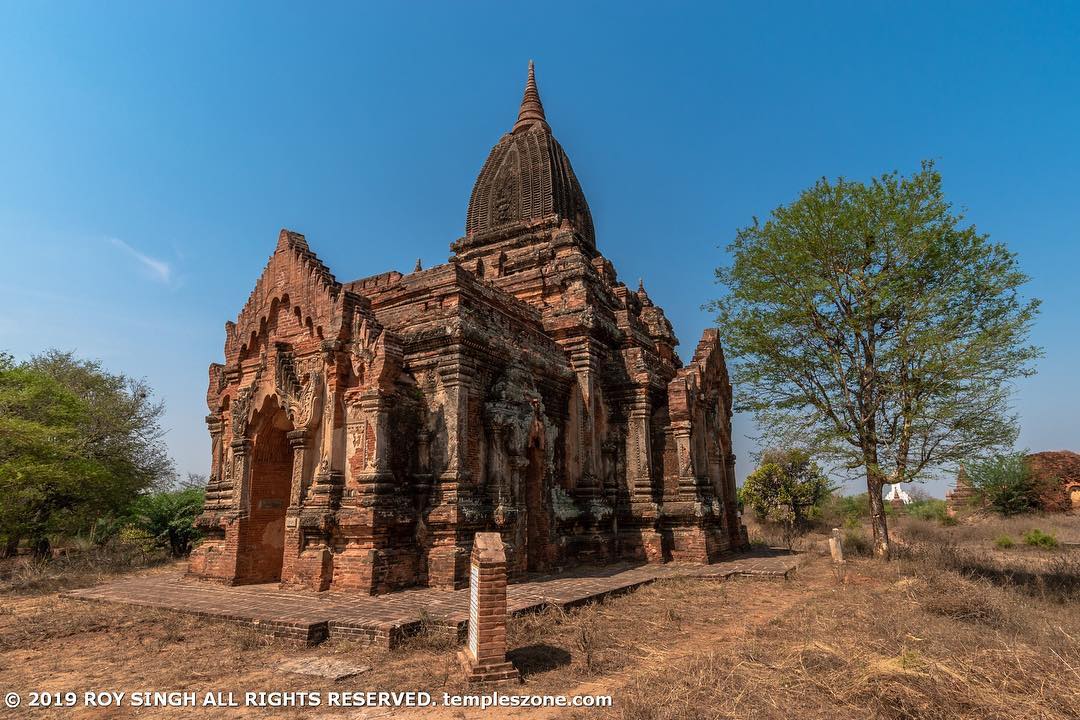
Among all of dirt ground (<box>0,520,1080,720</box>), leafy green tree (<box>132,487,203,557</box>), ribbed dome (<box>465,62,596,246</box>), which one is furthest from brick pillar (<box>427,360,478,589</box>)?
leafy green tree (<box>132,487,203,557</box>)

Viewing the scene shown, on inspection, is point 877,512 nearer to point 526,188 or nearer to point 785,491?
point 526,188

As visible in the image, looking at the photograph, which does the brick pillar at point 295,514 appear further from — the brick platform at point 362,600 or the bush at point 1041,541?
the bush at point 1041,541

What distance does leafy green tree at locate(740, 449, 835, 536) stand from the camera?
32.3 m

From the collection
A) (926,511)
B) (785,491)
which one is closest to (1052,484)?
(926,511)

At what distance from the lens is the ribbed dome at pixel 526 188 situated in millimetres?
21906

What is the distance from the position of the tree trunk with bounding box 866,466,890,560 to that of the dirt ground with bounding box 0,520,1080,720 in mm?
3887

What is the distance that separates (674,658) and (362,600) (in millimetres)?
4792

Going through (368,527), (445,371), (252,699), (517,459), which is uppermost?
(445,371)

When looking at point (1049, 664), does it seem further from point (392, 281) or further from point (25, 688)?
point (392, 281)

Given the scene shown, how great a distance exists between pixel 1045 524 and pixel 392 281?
33.3m

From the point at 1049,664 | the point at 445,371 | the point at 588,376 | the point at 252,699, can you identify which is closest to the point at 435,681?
the point at 252,699

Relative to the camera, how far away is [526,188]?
22.3 metres

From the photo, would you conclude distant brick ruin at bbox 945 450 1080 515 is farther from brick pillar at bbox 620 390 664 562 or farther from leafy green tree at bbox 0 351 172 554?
leafy green tree at bbox 0 351 172 554

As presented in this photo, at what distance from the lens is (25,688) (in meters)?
6.52
